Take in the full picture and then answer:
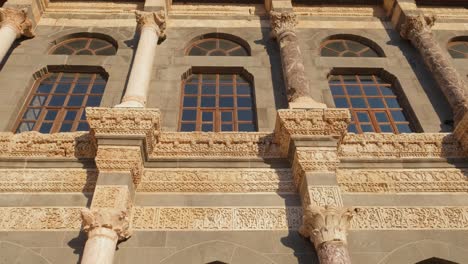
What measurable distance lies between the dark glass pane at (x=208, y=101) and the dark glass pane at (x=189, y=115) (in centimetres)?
32

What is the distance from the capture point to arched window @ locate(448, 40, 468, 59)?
10.4 m

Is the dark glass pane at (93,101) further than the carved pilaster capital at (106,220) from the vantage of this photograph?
Yes

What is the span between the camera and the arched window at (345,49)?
1028 cm

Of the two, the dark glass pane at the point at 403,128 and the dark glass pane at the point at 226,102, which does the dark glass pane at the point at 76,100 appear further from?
the dark glass pane at the point at 403,128

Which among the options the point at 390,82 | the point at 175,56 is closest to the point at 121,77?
the point at 175,56

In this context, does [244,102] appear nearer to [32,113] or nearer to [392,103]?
[392,103]

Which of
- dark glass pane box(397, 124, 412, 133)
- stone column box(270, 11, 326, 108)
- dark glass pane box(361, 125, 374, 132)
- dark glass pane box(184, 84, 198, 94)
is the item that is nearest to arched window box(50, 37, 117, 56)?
dark glass pane box(184, 84, 198, 94)

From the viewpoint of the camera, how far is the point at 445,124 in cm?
831

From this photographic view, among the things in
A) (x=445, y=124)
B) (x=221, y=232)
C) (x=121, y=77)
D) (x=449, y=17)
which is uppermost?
(x=449, y=17)

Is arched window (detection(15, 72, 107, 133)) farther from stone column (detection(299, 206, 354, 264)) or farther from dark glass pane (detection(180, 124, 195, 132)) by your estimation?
stone column (detection(299, 206, 354, 264))

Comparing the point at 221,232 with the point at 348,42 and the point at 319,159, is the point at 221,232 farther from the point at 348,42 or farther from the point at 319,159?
the point at 348,42

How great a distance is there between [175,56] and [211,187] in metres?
4.05

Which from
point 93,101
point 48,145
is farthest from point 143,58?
point 48,145

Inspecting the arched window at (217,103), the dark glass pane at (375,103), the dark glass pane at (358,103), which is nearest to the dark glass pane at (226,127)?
the arched window at (217,103)
